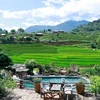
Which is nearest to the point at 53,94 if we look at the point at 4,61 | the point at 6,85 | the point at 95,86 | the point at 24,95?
the point at 24,95

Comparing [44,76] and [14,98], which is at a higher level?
[14,98]

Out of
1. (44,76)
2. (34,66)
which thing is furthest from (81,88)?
(34,66)

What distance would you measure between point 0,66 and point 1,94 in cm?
1471

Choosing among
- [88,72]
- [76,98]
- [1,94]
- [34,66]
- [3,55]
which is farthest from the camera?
[34,66]

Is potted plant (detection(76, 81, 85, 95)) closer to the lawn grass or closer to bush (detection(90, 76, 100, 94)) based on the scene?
bush (detection(90, 76, 100, 94))

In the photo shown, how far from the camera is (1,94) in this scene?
12578 mm

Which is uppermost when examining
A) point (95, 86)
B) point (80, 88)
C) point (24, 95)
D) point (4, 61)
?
point (95, 86)

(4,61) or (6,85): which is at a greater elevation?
(6,85)

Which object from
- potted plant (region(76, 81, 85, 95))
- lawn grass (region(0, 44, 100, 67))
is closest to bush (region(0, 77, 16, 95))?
potted plant (region(76, 81, 85, 95))

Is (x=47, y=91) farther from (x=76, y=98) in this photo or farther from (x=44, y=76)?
(x=44, y=76)

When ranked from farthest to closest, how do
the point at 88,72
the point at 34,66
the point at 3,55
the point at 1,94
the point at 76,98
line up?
the point at 34,66, the point at 88,72, the point at 3,55, the point at 1,94, the point at 76,98

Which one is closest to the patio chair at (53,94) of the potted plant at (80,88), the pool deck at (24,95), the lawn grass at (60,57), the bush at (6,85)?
the pool deck at (24,95)

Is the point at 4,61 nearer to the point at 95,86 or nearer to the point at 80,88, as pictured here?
the point at 80,88

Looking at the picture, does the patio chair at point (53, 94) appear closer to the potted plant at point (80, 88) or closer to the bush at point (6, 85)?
the potted plant at point (80, 88)
